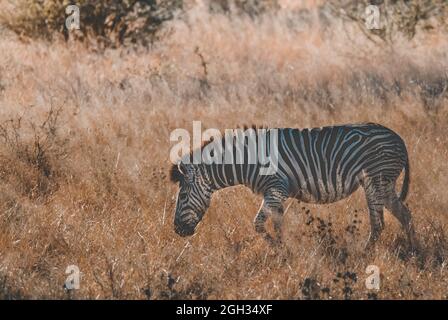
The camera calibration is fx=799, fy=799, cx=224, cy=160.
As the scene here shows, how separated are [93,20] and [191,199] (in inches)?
286

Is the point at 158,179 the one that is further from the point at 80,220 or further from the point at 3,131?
the point at 3,131

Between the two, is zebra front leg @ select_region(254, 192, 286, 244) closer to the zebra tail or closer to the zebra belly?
the zebra belly

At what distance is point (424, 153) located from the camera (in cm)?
800

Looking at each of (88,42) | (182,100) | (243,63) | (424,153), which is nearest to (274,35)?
(243,63)

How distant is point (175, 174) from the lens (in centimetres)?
637

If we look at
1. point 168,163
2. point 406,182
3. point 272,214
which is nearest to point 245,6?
point 168,163

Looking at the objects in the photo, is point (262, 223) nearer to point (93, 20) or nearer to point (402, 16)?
point (93, 20)

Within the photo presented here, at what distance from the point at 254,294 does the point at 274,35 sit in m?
9.32

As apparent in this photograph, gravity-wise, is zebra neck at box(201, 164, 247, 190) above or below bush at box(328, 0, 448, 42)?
above

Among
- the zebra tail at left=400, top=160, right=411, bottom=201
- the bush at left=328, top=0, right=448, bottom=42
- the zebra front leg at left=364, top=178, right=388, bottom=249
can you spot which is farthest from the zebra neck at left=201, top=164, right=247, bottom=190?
the bush at left=328, top=0, right=448, bottom=42

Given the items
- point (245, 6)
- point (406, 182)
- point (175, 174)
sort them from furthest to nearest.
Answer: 1. point (245, 6)
2. point (406, 182)
3. point (175, 174)

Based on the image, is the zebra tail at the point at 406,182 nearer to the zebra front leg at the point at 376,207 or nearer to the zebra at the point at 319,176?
the zebra at the point at 319,176

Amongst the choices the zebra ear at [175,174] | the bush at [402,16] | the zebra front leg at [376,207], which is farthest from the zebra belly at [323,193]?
the bush at [402,16]

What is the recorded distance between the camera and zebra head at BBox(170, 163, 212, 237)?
6.28 meters
